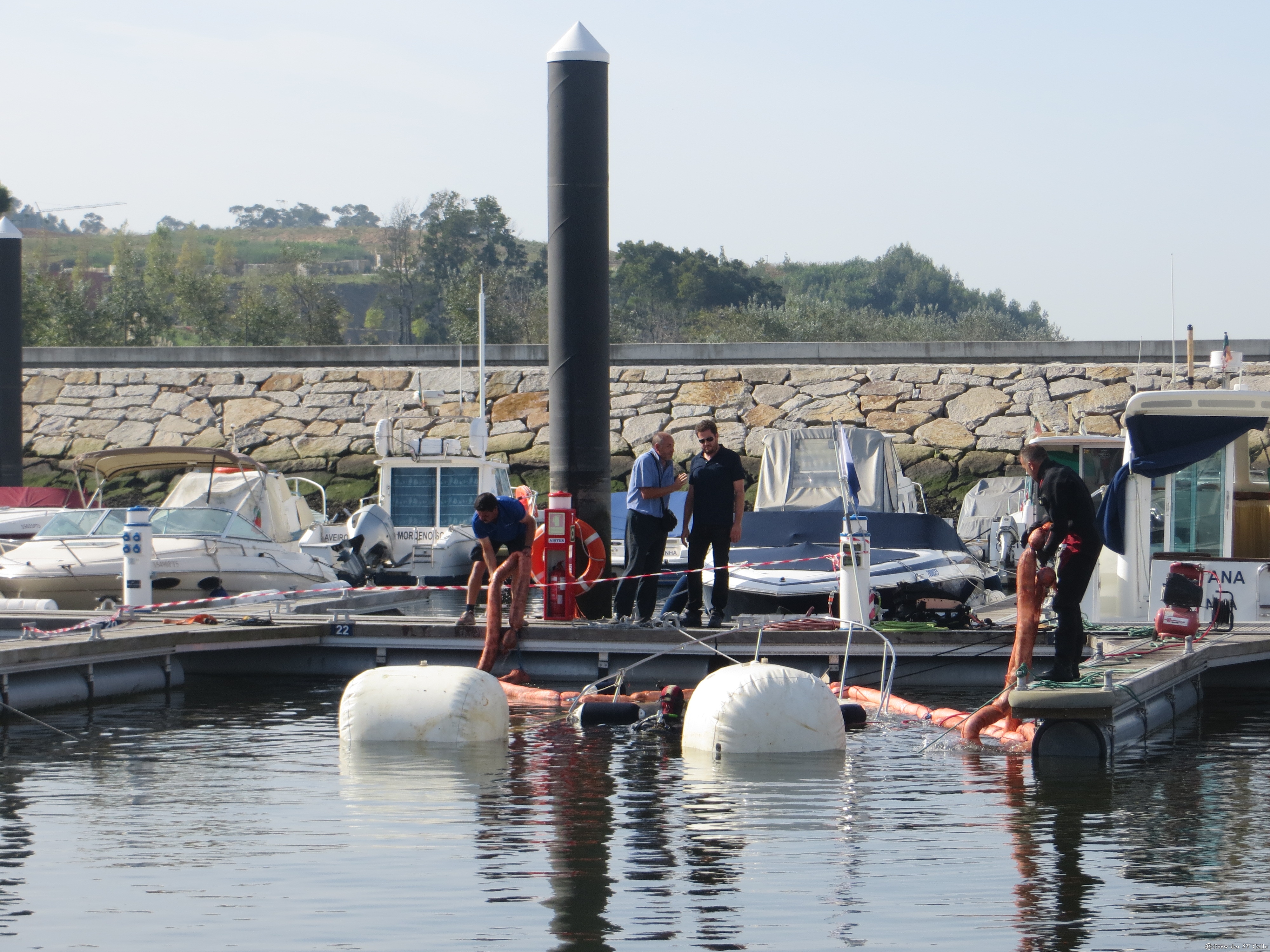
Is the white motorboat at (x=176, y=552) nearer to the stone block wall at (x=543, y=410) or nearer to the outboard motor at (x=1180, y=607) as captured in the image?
the stone block wall at (x=543, y=410)

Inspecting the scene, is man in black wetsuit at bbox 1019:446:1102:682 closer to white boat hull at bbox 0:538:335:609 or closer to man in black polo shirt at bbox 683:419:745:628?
man in black polo shirt at bbox 683:419:745:628

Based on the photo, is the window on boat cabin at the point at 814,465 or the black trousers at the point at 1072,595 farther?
the window on boat cabin at the point at 814,465

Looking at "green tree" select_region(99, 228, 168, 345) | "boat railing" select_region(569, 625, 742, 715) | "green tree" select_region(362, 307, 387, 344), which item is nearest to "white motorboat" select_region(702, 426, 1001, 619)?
"boat railing" select_region(569, 625, 742, 715)

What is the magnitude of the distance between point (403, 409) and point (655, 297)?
36393 mm

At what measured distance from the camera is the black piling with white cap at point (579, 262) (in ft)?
46.1

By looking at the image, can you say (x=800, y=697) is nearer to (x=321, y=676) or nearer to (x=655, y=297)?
(x=321, y=676)

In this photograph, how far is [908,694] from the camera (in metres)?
12.9

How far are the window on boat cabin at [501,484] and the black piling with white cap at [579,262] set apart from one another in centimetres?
791

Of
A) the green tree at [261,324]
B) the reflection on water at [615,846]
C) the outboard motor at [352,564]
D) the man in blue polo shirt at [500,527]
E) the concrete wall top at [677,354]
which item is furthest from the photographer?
the green tree at [261,324]

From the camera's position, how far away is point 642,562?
1355 centimetres

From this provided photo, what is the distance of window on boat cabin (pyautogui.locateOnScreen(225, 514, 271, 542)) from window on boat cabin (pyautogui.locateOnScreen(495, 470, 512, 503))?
4268 mm

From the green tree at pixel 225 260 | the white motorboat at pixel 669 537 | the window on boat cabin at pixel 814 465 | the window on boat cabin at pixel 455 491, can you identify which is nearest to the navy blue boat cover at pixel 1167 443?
the window on boat cabin at pixel 814 465

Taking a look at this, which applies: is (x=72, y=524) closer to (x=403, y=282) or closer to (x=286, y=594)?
(x=286, y=594)

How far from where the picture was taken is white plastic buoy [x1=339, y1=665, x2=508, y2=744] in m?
10.3
